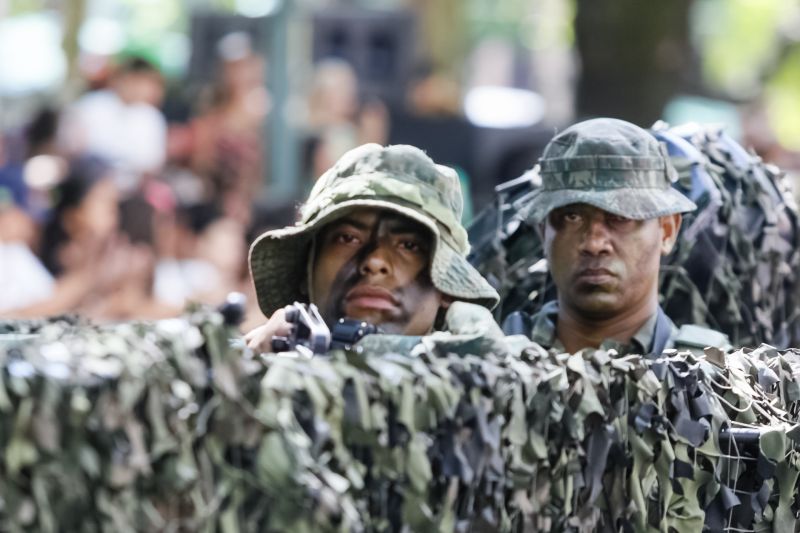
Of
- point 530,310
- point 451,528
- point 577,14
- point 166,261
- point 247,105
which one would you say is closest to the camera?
point 451,528

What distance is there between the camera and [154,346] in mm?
4020

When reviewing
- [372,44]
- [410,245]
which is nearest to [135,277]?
[410,245]

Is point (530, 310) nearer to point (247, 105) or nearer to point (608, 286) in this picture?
point (608, 286)

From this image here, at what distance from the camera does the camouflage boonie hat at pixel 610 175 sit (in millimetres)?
6293

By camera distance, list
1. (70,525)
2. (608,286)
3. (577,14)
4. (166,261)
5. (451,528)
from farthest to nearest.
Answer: (577,14), (166,261), (608,286), (451,528), (70,525)

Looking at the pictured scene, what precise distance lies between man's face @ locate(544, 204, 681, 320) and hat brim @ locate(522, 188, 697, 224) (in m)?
0.05

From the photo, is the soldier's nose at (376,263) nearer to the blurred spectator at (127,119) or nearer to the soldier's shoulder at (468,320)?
the soldier's shoulder at (468,320)

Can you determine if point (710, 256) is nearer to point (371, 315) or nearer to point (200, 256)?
point (371, 315)

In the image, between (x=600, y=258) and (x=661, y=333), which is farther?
(x=661, y=333)

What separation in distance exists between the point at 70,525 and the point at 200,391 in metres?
0.40

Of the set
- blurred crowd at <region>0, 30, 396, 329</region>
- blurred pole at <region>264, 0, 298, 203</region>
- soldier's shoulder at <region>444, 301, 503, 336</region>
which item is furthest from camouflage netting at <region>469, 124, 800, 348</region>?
blurred pole at <region>264, 0, 298, 203</region>

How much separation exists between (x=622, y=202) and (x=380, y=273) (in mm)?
981

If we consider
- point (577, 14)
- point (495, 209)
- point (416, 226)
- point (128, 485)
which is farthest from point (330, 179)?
point (577, 14)

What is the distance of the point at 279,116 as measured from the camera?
14.1 metres
